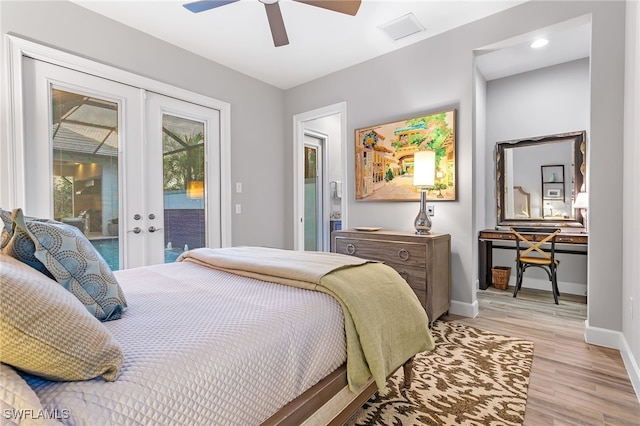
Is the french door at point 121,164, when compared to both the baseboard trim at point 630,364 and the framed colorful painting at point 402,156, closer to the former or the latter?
the framed colorful painting at point 402,156

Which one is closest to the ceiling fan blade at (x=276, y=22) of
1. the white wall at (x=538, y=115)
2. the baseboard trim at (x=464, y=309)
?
the baseboard trim at (x=464, y=309)

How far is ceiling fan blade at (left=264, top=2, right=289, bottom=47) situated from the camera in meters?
2.22

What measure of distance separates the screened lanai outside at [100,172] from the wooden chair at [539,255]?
12.3 ft

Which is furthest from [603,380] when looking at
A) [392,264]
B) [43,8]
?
[43,8]

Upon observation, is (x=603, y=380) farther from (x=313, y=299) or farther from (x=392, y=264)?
(x=313, y=299)

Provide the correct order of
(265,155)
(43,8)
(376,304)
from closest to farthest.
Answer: (376,304), (43,8), (265,155)

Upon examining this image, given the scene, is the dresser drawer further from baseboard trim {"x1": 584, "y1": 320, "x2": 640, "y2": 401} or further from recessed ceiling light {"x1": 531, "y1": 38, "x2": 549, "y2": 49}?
recessed ceiling light {"x1": 531, "y1": 38, "x2": 549, "y2": 49}

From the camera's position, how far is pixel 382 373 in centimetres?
123

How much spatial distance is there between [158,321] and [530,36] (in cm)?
337

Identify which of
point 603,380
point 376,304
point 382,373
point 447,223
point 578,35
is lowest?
point 603,380

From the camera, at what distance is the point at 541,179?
3.82 m

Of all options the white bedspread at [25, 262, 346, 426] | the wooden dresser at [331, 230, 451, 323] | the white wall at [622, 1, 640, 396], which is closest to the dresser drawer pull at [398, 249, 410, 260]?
the wooden dresser at [331, 230, 451, 323]

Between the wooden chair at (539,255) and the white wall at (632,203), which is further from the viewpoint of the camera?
the wooden chair at (539,255)

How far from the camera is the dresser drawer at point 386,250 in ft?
8.64
